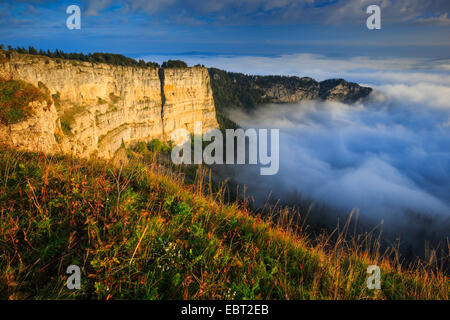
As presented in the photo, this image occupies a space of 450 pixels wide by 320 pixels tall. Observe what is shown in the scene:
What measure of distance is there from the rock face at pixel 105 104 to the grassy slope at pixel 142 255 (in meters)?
3.60

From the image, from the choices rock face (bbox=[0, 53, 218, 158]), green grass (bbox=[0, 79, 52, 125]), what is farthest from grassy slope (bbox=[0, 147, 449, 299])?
green grass (bbox=[0, 79, 52, 125])

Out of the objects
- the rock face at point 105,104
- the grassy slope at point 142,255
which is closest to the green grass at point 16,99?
the rock face at point 105,104

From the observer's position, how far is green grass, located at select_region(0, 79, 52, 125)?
69.2ft

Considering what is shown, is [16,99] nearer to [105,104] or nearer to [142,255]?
[105,104]

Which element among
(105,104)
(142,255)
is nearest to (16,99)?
(105,104)

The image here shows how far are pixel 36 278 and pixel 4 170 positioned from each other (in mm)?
3005

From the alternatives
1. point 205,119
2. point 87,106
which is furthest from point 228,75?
point 87,106

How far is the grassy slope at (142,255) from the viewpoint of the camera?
251 cm

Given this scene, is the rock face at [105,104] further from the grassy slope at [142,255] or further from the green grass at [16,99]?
the grassy slope at [142,255]

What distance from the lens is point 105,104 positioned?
5372 centimetres

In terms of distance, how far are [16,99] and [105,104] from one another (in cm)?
3094

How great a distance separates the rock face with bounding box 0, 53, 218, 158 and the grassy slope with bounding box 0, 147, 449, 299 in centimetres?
360

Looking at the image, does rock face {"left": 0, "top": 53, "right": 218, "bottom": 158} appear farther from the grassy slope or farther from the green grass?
the grassy slope
